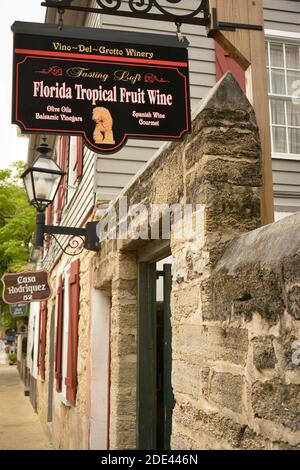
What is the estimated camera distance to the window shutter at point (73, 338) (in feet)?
19.5

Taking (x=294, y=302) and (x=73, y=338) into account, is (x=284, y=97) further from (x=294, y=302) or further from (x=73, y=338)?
(x=294, y=302)

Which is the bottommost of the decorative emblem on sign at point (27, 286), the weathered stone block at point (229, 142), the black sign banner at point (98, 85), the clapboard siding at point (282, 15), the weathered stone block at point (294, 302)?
the weathered stone block at point (294, 302)

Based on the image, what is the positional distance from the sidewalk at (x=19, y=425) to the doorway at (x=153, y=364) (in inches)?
173

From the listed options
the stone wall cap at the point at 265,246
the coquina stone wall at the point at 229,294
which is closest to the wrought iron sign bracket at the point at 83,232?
the coquina stone wall at the point at 229,294

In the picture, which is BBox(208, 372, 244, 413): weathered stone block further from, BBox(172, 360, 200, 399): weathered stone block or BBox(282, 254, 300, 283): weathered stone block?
BBox(282, 254, 300, 283): weathered stone block

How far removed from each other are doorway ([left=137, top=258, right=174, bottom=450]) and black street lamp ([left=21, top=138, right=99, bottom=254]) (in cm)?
123

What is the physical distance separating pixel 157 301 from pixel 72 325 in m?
2.41

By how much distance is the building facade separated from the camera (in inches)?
82.8

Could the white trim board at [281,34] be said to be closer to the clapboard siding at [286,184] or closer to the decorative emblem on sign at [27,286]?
the clapboard siding at [286,184]

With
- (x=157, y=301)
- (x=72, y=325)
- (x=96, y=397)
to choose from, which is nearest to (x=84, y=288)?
(x=72, y=325)

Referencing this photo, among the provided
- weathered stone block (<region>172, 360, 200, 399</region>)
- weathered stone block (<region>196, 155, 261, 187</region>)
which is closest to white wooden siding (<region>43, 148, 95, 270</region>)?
weathered stone block (<region>172, 360, 200, 399</region>)

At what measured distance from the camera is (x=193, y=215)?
2.38 meters

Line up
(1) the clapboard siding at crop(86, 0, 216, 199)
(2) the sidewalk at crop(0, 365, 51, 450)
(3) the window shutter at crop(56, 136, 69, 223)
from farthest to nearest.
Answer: (3) the window shutter at crop(56, 136, 69, 223) < (2) the sidewalk at crop(0, 365, 51, 450) < (1) the clapboard siding at crop(86, 0, 216, 199)

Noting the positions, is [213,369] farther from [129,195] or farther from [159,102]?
[129,195]
